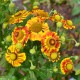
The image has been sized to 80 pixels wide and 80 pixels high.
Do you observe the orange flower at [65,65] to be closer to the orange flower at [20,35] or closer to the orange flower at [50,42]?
the orange flower at [50,42]

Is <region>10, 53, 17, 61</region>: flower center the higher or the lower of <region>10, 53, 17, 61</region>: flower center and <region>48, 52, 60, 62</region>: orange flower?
the higher

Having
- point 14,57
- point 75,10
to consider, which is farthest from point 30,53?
point 75,10

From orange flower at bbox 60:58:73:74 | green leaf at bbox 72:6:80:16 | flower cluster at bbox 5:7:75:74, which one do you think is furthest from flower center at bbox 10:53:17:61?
green leaf at bbox 72:6:80:16

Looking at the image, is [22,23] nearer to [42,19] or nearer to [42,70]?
[42,19]

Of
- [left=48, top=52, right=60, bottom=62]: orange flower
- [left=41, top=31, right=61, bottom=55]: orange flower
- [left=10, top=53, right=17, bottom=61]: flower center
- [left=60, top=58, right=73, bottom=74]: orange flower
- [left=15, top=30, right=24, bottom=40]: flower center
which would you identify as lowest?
[left=60, top=58, right=73, bottom=74]: orange flower

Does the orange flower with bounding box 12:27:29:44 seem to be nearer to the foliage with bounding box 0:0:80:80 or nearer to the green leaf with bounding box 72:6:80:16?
the foliage with bounding box 0:0:80:80

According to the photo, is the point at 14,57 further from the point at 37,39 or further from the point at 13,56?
the point at 37,39
